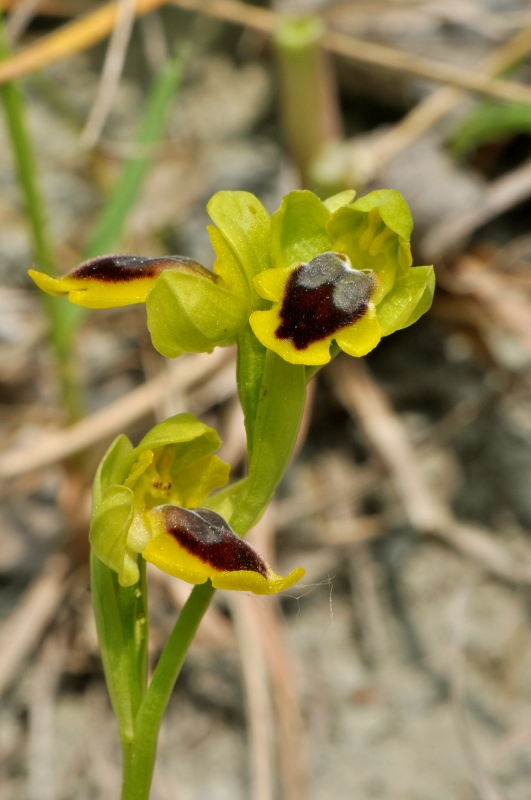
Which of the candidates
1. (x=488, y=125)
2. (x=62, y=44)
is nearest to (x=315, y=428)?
(x=488, y=125)

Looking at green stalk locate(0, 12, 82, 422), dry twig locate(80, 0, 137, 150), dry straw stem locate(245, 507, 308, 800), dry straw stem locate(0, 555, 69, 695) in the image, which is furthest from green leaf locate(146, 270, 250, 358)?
dry twig locate(80, 0, 137, 150)

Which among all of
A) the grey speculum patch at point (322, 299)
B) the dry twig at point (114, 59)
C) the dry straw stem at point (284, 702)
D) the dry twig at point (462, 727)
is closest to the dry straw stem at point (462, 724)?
the dry twig at point (462, 727)

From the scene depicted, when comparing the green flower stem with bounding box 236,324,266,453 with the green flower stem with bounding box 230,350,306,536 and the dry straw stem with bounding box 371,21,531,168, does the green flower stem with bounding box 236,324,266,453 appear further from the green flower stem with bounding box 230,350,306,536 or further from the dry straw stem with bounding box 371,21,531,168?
the dry straw stem with bounding box 371,21,531,168

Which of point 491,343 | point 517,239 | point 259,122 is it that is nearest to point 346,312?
point 491,343

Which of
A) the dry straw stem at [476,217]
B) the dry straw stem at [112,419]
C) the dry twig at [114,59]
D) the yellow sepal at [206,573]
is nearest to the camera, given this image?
the yellow sepal at [206,573]

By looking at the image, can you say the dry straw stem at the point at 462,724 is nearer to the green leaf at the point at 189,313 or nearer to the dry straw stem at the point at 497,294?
the dry straw stem at the point at 497,294

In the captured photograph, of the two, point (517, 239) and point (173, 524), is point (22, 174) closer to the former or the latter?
point (173, 524)
